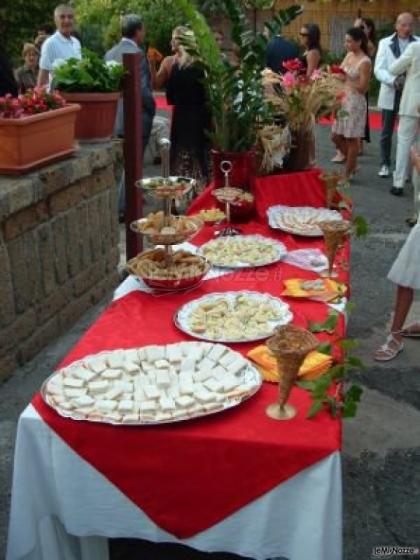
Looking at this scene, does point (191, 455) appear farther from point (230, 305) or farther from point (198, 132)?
point (198, 132)

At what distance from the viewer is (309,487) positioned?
1.65m

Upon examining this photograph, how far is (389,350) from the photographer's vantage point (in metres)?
3.86

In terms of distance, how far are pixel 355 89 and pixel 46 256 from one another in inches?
191

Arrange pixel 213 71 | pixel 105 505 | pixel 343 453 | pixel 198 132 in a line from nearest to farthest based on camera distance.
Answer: pixel 105 505 < pixel 343 453 < pixel 213 71 < pixel 198 132

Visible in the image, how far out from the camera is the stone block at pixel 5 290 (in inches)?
134

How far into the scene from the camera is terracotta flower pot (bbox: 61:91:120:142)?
13.7 feet

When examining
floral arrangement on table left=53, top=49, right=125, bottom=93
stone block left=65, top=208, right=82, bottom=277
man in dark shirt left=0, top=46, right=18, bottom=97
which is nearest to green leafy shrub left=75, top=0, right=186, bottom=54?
man in dark shirt left=0, top=46, right=18, bottom=97

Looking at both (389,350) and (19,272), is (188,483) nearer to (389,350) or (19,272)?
(19,272)

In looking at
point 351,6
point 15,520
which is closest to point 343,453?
point 15,520

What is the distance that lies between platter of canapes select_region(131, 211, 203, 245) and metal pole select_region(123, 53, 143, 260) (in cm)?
169

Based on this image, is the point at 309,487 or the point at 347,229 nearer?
the point at 309,487

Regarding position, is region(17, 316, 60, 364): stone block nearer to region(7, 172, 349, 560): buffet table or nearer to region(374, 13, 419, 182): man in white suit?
region(7, 172, 349, 560): buffet table

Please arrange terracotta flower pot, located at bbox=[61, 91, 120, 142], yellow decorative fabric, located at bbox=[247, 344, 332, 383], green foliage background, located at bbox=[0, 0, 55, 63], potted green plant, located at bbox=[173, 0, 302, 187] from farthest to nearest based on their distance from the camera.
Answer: green foliage background, located at bbox=[0, 0, 55, 63], terracotta flower pot, located at bbox=[61, 91, 120, 142], potted green plant, located at bbox=[173, 0, 302, 187], yellow decorative fabric, located at bbox=[247, 344, 332, 383]

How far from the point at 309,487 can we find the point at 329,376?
0.89 feet
